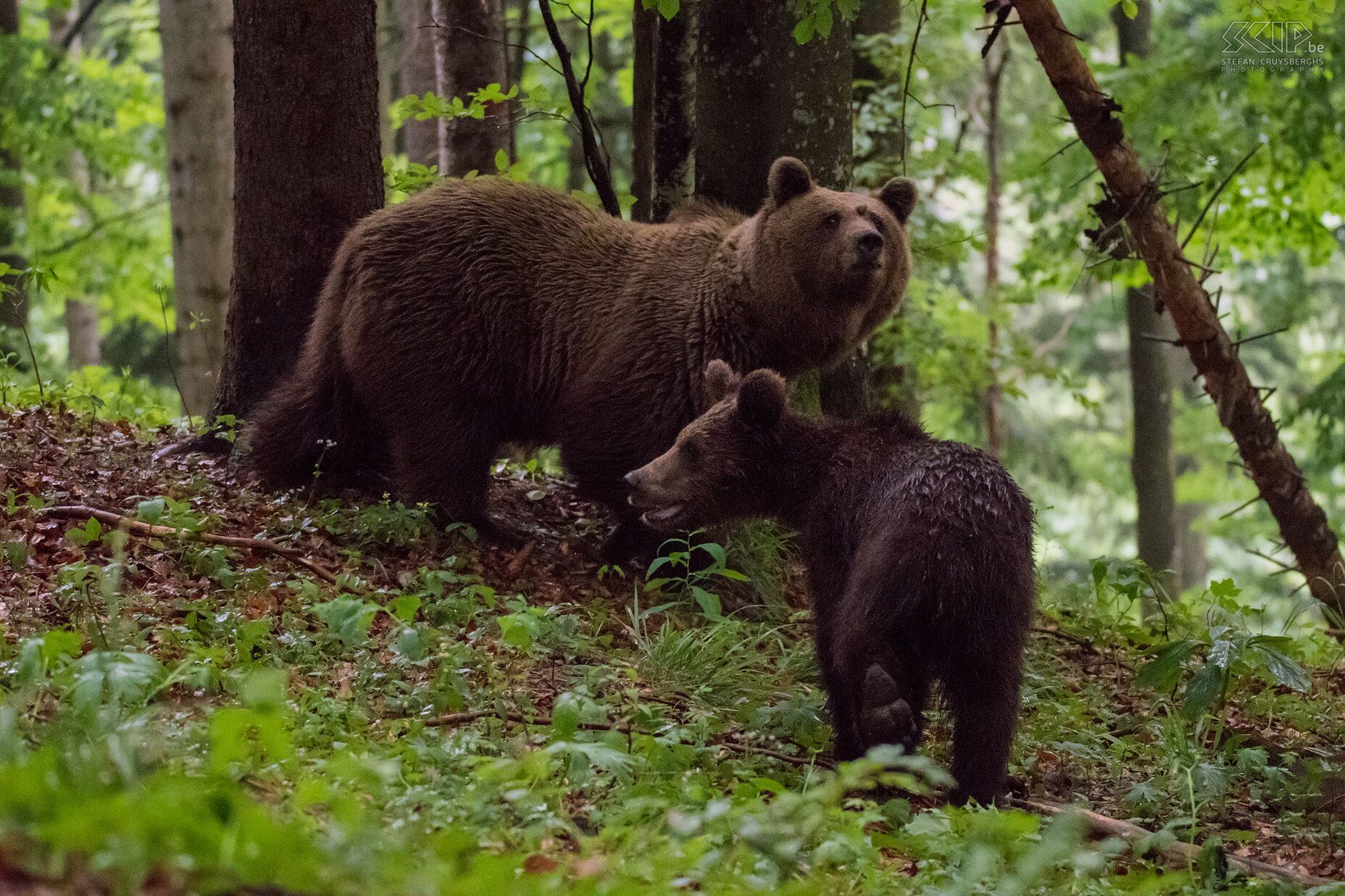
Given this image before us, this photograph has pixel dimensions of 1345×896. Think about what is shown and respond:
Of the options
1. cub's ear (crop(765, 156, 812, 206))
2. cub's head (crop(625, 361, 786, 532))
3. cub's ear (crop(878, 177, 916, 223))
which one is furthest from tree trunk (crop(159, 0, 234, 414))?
cub's ear (crop(878, 177, 916, 223))

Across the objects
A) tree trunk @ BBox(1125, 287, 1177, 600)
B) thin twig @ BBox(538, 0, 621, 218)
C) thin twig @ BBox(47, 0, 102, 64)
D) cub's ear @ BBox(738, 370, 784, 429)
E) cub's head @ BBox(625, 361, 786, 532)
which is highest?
thin twig @ BBox(47, 0, 102, 64)

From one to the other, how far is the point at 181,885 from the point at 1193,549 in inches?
1088

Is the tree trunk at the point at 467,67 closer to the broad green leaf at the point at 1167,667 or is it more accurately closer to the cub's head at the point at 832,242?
the cub's head at the point at 832,242

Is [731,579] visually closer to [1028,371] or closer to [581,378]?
[581,378]

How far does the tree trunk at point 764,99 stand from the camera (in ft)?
24.0

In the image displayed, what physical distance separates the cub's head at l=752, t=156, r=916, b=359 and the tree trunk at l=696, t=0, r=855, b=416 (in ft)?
2.60

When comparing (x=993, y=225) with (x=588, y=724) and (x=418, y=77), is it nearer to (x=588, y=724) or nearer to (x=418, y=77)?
(x=418, y=77)

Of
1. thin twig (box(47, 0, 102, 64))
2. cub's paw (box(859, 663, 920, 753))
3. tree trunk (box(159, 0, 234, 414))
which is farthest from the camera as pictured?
thin twig (box(47, 0, 102, 64))

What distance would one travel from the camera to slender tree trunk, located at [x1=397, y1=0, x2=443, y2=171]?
12.0 meters

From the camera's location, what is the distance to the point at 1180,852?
3885 millimetres

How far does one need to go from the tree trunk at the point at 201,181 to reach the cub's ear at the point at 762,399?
6537mm

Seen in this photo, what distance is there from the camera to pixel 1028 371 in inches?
484

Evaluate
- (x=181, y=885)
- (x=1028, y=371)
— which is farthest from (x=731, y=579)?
(x=1028, y=371)

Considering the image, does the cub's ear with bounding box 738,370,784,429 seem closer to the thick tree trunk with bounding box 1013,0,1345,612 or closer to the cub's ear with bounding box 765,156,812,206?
the cub's ear with bounding box 765,156,812,206
